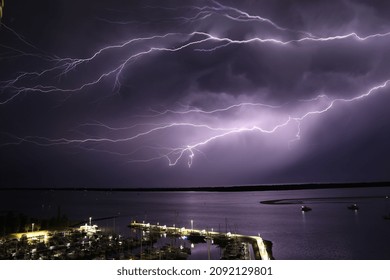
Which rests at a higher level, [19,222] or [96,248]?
[19,222]

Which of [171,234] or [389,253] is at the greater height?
[171,234]

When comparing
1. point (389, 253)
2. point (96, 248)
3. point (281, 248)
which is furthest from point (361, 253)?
point (96, 248)

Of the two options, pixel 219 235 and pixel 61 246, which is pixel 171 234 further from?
pixel 61 246
